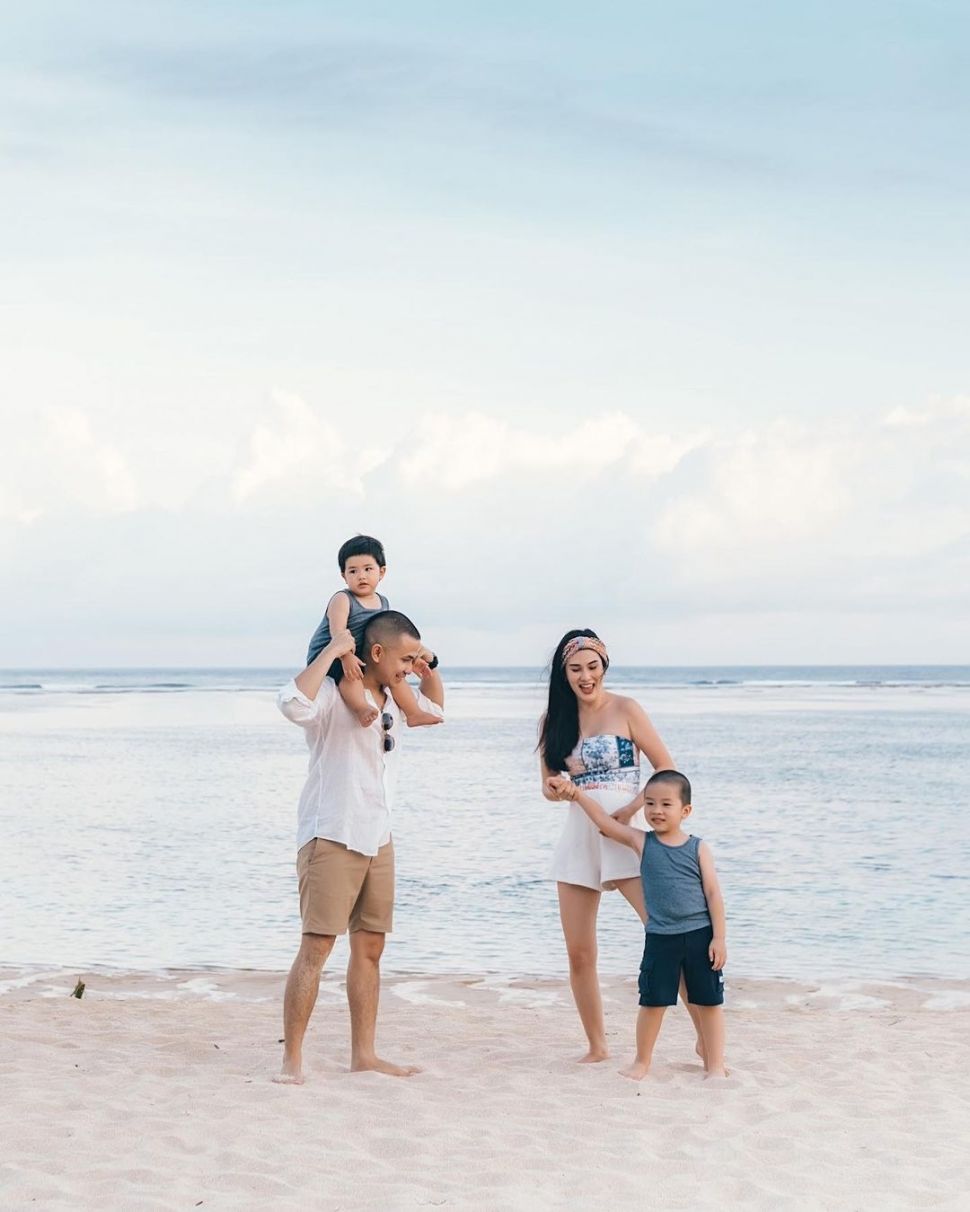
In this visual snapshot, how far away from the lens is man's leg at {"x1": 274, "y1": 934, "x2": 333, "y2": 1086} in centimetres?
566

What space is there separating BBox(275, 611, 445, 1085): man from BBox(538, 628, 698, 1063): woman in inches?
27.9

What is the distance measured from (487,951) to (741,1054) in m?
Answer: 3.43

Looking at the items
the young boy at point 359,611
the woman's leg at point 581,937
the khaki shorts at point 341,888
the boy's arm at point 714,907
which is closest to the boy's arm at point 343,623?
the young boy at point 359,611

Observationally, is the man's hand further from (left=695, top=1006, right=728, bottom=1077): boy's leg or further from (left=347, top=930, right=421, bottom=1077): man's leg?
(left=695, top=1006, right=728, bottom=1077): boy's leg

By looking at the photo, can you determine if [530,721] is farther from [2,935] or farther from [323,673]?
[323,673]

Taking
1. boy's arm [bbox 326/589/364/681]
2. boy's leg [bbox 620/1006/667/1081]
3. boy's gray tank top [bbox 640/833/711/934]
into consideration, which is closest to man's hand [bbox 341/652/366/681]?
boy's arm [bbox 326/589/364/681]

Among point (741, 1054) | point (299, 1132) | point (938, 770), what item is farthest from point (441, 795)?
point (299, 1132)

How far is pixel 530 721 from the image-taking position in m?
39.5

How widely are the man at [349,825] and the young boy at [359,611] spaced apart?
0.05 meters

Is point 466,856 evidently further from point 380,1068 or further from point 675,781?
point 675,781

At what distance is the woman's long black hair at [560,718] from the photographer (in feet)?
20.7

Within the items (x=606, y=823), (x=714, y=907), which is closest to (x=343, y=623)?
(x=606, y=823)

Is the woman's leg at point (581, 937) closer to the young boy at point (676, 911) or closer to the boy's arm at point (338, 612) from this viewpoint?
the young boy at point (676, 911)

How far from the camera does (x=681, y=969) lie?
5879 mm
